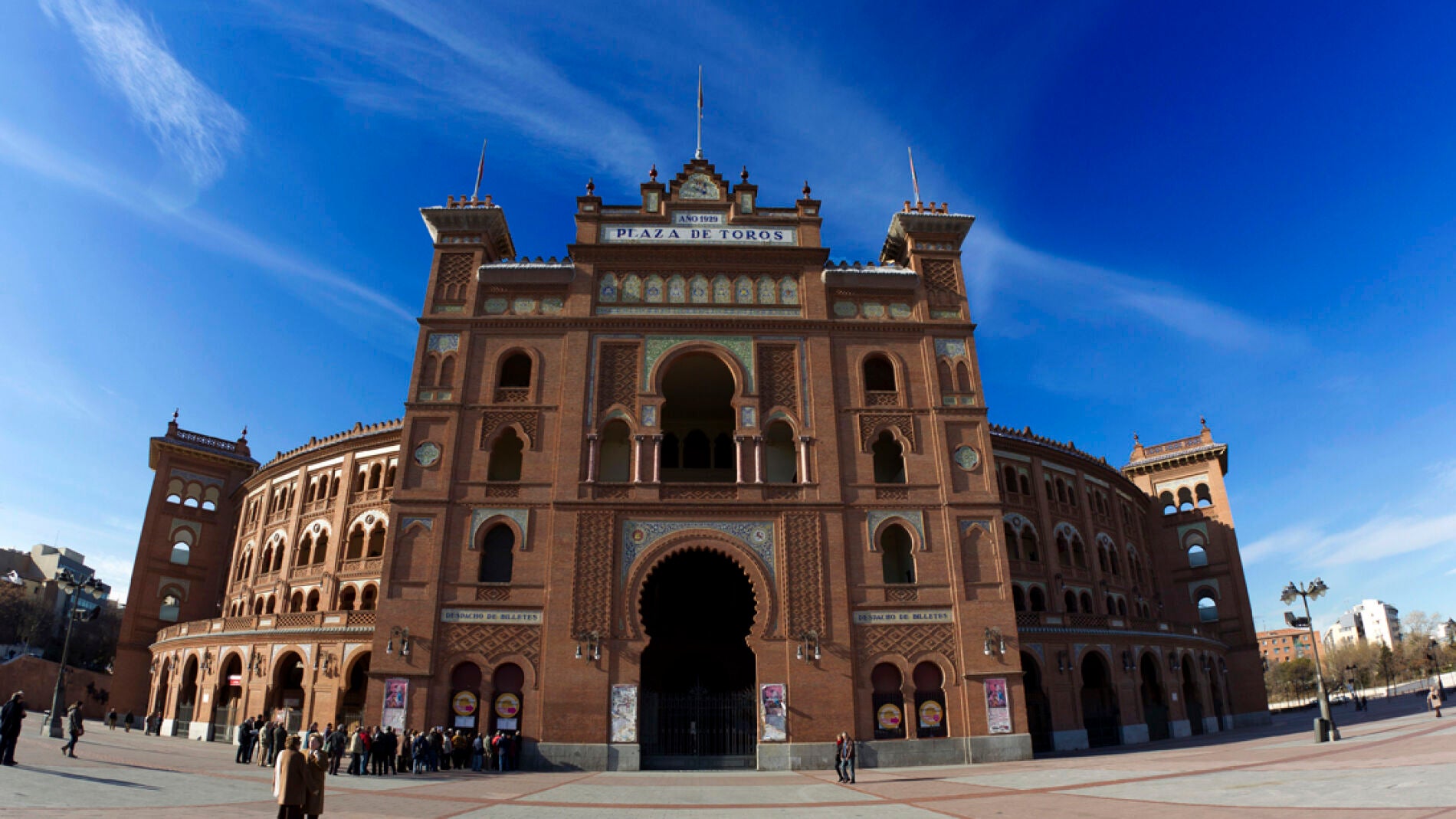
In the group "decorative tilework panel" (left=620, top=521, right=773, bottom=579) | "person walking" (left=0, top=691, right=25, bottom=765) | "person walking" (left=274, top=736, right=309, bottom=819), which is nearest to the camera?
"person walking" (left=274, top=736, right=309, bottom=819)

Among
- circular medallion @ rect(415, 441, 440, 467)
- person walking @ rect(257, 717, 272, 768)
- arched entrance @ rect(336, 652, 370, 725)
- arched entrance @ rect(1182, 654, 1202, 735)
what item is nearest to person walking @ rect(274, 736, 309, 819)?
person walking @ rect(257, 717, 272, 768)

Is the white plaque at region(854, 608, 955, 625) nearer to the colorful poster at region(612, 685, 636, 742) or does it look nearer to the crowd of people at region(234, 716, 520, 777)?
the colorful poster at region(612, 685, 636, 742)

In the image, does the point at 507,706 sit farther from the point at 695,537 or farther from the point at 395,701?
the point at 695,537

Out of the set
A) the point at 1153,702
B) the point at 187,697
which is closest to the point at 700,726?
the point at 1153,702

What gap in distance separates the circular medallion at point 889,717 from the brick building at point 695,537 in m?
0.08

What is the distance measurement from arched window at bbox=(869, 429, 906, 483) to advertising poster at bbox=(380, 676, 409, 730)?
744 inches

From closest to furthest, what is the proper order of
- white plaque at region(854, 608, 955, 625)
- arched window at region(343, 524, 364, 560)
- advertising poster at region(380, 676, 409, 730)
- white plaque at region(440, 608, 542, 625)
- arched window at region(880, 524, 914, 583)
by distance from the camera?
advertising poster at region(380, 676, 409, 730)
white plaque at region(440, 608, 542, 625)
white plaque at region(854, 608, 955, 625)
arched window at region(880, 524, 914, 583)
arched window at region(343, 524, 364, 560)

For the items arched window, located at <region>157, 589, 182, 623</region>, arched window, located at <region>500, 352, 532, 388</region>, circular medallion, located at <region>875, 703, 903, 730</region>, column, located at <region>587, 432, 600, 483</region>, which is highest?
arched window, located at <region>500, 352, 532, 388</region>

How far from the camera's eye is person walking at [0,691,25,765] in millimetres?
17109

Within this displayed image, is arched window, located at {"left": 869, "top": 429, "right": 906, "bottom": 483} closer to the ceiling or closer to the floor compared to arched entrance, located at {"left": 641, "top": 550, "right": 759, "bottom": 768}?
closer to the ceiling

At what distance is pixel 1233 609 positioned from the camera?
47906 millimetres

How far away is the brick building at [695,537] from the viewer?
86.6ft

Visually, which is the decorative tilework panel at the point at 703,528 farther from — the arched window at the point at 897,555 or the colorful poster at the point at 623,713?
the arched window at the point at 897,555

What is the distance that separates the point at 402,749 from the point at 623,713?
679 centimetres
